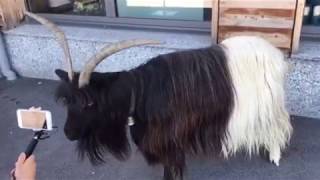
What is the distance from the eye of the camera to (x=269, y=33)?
2930mm

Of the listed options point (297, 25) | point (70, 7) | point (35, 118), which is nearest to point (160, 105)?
point (35, 118)

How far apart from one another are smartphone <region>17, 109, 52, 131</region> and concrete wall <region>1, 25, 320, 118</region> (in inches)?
70.8

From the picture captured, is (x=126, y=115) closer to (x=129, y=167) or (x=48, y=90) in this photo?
(x=129, y=167)

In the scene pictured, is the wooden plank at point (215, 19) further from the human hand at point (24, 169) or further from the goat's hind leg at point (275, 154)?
the human hand at point (24, 169)

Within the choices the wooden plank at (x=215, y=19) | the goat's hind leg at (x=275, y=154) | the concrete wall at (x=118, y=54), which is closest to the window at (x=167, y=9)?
the concrete wall at (x=118, y=54)

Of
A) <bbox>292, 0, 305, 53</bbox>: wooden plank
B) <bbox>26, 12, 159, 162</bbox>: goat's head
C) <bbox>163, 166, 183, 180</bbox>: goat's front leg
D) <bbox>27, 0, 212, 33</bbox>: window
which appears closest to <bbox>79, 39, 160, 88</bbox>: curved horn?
<bbox>26, 12, 159, 162</bbox>: goat's head

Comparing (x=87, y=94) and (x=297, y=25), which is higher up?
(x=297, y=25)

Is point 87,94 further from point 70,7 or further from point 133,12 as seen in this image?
point 70,7

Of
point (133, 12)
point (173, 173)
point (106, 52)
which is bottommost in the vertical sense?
point (173, 173)

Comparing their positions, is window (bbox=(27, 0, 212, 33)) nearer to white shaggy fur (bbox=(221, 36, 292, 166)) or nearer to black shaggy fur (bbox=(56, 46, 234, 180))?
white shaggy fur (bbox=(221, 36, 292, 166))

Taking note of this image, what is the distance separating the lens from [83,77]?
6.58 feet

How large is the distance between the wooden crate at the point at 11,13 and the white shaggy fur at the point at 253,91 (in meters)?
2.71

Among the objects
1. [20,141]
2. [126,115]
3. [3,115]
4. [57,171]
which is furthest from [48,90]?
[126,115]

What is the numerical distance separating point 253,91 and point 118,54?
1693 millimetres
